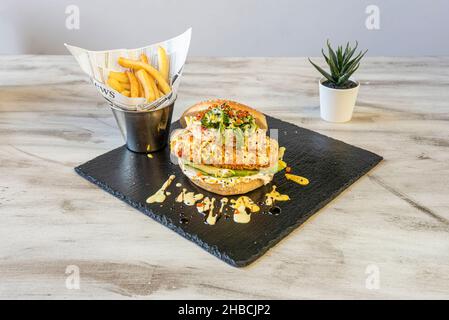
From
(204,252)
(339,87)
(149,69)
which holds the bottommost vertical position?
(204,252)

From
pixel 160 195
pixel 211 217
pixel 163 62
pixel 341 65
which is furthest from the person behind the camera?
pixel 341 65

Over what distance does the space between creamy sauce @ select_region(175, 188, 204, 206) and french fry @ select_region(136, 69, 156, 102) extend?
346 mm

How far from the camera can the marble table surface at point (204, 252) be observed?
109 cm

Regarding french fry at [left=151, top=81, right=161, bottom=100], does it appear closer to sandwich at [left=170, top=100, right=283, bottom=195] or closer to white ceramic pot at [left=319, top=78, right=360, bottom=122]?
sandwich at [left=170, top=100, right=283, bottom=195]

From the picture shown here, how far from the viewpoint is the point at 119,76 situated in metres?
1.58

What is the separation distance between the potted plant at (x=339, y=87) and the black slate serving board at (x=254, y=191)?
0.52ft

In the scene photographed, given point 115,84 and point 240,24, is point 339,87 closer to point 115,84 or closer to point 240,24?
point 115,84

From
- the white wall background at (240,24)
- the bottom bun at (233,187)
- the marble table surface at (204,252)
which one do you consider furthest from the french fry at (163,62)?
the white wall background at (240,24)

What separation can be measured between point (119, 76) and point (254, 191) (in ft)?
1.95

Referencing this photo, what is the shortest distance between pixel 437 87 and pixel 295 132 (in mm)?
795

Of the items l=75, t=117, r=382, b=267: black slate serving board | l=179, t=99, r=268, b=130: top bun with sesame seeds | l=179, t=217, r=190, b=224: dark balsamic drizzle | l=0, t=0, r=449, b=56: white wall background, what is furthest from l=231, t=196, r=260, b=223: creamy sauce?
l=0, t=0, r=449, b=56: white wall background

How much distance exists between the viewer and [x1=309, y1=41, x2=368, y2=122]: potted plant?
179 centimetres

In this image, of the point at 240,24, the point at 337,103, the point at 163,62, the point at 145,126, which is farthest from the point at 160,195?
the point at 240,24
